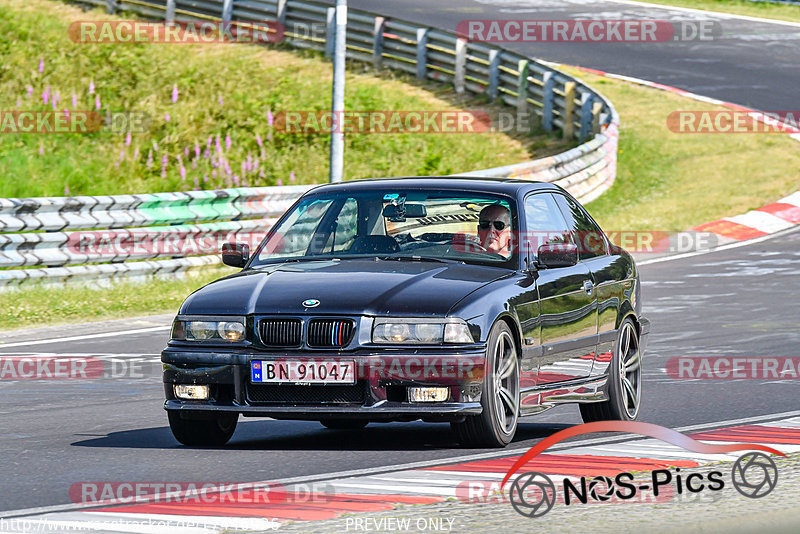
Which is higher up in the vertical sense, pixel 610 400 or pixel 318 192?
pixel 318 192

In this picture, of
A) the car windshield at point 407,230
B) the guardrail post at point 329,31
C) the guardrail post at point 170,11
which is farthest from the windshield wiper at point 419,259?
the guardrail post at point 170,11

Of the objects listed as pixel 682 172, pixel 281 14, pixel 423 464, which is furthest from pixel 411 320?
pixel 281 14

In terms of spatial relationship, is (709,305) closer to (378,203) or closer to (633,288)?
(633,288)

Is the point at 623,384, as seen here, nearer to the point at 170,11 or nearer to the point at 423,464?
the point at 423,464

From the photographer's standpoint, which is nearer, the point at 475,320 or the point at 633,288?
the point at 475,320

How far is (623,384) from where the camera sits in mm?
9766

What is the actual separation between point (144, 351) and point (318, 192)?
405 centimetres

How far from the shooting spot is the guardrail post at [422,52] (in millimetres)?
32656

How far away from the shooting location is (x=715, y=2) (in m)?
44.3

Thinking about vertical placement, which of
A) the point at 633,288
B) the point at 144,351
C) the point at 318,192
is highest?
the point at 318,192

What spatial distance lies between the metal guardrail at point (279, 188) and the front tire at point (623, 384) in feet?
25.6

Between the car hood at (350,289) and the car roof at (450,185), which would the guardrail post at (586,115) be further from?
the car hood at (350,289)

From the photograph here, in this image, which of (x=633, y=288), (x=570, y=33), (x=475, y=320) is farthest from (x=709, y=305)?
(x=570, y=33)

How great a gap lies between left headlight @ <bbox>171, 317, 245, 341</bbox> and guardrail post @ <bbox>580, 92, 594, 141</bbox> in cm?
1945
